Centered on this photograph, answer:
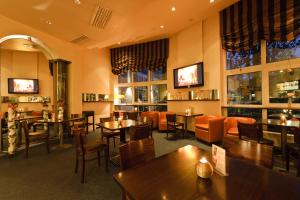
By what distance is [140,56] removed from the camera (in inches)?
297

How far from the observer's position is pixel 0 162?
3.48m

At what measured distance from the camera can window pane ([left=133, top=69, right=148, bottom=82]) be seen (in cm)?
796

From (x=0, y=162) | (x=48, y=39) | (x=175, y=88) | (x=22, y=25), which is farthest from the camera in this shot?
(x=175, y=88)

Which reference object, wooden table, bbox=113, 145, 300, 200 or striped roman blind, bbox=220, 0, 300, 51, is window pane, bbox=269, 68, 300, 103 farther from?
wooden table, bbox=113, 145, 300, 200

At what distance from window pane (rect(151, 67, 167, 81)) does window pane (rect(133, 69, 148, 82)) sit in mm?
398

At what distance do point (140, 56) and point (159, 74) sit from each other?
1241mm

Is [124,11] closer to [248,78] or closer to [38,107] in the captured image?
[248,78]

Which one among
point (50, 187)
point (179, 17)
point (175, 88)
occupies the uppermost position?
point (179, 17)

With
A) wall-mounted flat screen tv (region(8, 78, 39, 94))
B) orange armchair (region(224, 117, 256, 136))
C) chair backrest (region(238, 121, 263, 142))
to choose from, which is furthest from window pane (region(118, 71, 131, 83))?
chair backrest (region(238, 121, 263, 142))

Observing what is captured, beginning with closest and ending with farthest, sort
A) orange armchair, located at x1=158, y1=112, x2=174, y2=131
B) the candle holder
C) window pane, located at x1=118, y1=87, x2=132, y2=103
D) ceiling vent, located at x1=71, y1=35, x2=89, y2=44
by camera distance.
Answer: the candle holder < ceiling vent, located at x1=71, y1=35, x2=89, y2=44 < orange armchair, located at x1=158, y1=112, x2=174, y2=131 < window pane, located at x1=118, y1=87, x2=132, y2=103

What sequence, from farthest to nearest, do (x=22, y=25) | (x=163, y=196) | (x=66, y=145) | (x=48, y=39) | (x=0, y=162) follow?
(x=48, y=39) < (x=66, y=145) < (x=22, y=25) < (x=0, y=162) < (x=163, y=196)

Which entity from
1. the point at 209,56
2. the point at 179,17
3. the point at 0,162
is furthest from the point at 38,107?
the point at 209,56

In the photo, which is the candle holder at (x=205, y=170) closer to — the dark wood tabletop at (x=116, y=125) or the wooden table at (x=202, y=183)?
the wooden table at (x=202, y=183)

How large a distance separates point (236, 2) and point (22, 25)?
609 cm
